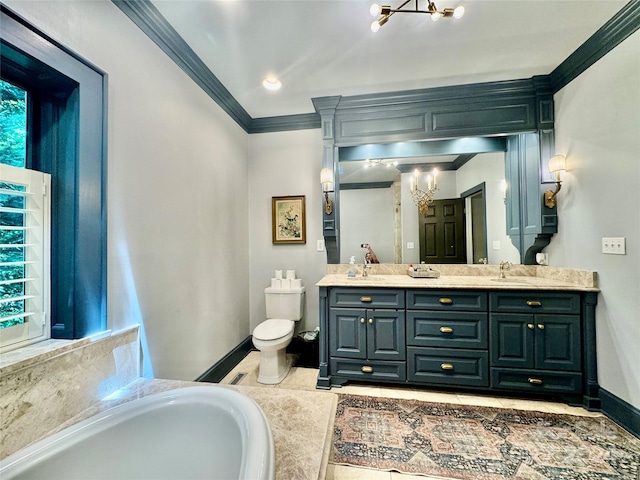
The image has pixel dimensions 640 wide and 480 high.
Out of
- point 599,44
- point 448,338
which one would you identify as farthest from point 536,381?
point 599,44

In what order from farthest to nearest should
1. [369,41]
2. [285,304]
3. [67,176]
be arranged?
1. [285,304]
2. [369,41]
3. [67,176]

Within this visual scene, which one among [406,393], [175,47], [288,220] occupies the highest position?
[175,47]

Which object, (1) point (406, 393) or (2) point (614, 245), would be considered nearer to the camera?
(2) point (614, 245)

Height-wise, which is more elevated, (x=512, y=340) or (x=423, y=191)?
(x=423, y=191)

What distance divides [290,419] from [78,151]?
57.8 inches

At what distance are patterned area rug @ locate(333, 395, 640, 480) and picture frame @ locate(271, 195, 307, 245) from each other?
165cm

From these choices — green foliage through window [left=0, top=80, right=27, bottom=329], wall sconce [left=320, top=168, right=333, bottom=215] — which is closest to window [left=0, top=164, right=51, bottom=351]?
green foliage through window [left=0, top=80, right=27, bottom=329]

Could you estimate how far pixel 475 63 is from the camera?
199 centimetres

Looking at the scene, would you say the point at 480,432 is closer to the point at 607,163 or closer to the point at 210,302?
the point at 607,163

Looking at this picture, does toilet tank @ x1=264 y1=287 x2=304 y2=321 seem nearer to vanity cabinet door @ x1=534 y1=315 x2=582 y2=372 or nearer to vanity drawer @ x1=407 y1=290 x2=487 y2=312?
vanity drawer @ x1=407 y1=290 x2=487 y2=312

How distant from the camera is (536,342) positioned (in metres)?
1.89

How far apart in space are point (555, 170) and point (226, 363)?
324cm

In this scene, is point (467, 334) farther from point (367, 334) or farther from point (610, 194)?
point (610, 194)

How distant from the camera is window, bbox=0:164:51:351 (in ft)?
3.22
